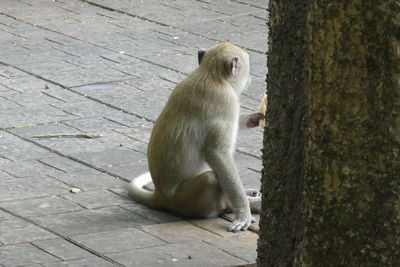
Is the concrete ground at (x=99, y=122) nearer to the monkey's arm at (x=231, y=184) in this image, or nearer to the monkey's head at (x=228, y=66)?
the monkey's arm at (x=231, y=184)

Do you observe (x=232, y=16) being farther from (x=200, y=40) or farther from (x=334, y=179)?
(x=334, y=179)

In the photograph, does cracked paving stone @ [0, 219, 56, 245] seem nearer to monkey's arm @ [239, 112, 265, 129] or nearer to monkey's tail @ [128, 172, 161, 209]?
monkey's tail @ [128, 172, 161, 209]

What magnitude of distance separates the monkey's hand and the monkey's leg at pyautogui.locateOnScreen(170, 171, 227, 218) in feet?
0.55

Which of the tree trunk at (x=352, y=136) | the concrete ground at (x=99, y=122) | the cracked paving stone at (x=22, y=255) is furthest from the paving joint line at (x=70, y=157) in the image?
the tree trunk at (x=352, y=136)

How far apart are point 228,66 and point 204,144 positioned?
464 mm


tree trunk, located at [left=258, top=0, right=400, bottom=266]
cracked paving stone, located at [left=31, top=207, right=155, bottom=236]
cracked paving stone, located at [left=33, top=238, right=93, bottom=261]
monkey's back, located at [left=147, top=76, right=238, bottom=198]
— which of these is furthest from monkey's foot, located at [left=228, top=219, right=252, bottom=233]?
tree trunk, located at [left=258, top=0, right=400, bottom=266]

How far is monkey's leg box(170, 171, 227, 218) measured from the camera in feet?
20.9

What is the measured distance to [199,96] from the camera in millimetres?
6367

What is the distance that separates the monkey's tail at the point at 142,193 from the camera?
668 cm

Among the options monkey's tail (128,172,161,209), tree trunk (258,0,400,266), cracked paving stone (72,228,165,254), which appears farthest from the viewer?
monkey's tail (128,172,161,209)

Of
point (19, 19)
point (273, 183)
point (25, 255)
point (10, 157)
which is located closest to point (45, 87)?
point (10, 157)

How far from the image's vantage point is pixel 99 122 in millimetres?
8453

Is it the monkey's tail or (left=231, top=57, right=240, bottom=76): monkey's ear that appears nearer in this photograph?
(left=231, top=57, right=240, bottom=76): monkey's ear

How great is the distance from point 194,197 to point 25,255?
3.54ft
